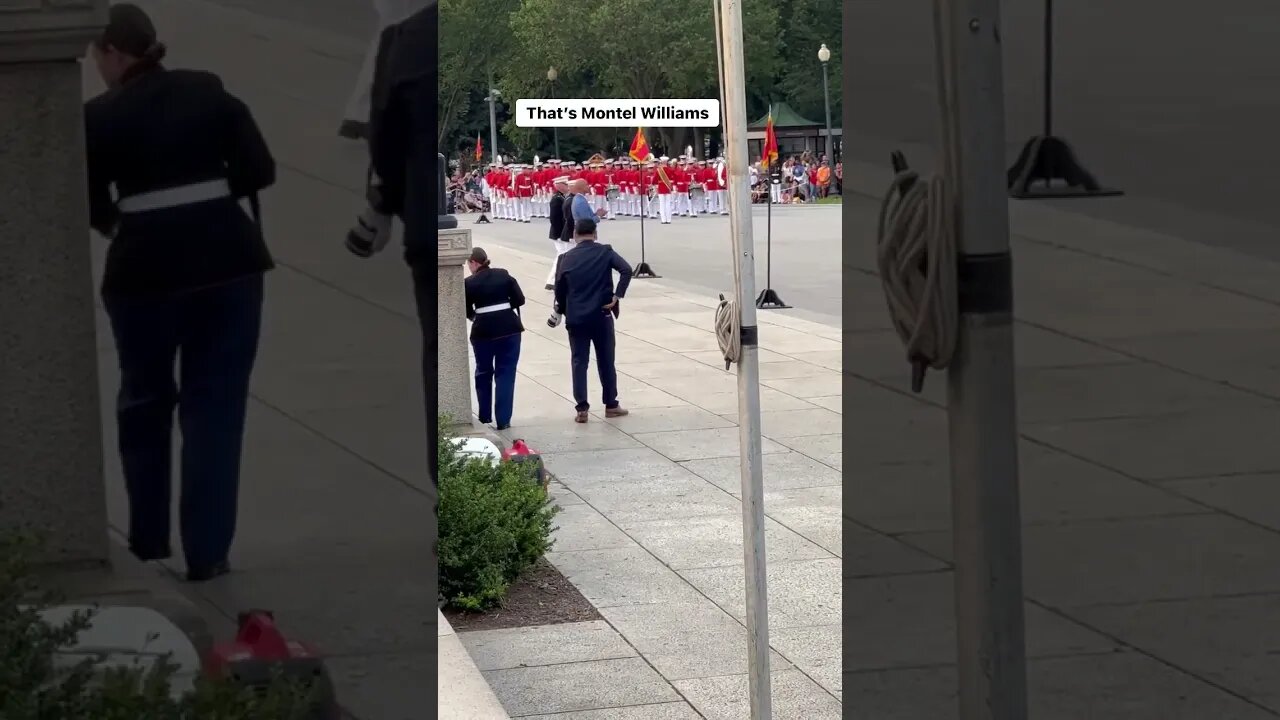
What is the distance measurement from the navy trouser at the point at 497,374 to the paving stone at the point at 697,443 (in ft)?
3.61

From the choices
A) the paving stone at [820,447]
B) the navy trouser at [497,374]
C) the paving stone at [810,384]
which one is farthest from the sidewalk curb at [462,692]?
the paving stone at [810,384]

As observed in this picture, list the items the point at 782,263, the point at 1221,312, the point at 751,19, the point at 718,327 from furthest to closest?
the point at 751,19
the point at 782,263
the point at 718,327
the point at 1221,312

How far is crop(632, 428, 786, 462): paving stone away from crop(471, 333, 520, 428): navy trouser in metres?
1.10

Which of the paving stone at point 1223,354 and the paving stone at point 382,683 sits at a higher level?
the paving stone at point 1223,354

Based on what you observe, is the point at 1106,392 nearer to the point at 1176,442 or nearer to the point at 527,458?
the point at 1176,442

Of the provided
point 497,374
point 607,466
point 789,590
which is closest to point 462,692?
point 789,590

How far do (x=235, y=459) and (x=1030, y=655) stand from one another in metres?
1.91

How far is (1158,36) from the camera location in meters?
3.23

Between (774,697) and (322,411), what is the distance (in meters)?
3.24

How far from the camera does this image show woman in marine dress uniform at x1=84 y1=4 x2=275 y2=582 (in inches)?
140

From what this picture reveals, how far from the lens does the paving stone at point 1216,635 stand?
3205 millimetres

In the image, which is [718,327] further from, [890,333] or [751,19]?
[751,19]

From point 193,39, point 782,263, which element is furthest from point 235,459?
point 782,263

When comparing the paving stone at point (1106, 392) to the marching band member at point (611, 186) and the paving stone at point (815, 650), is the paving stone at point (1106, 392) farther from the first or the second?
the marching band member at point (611, 186)
